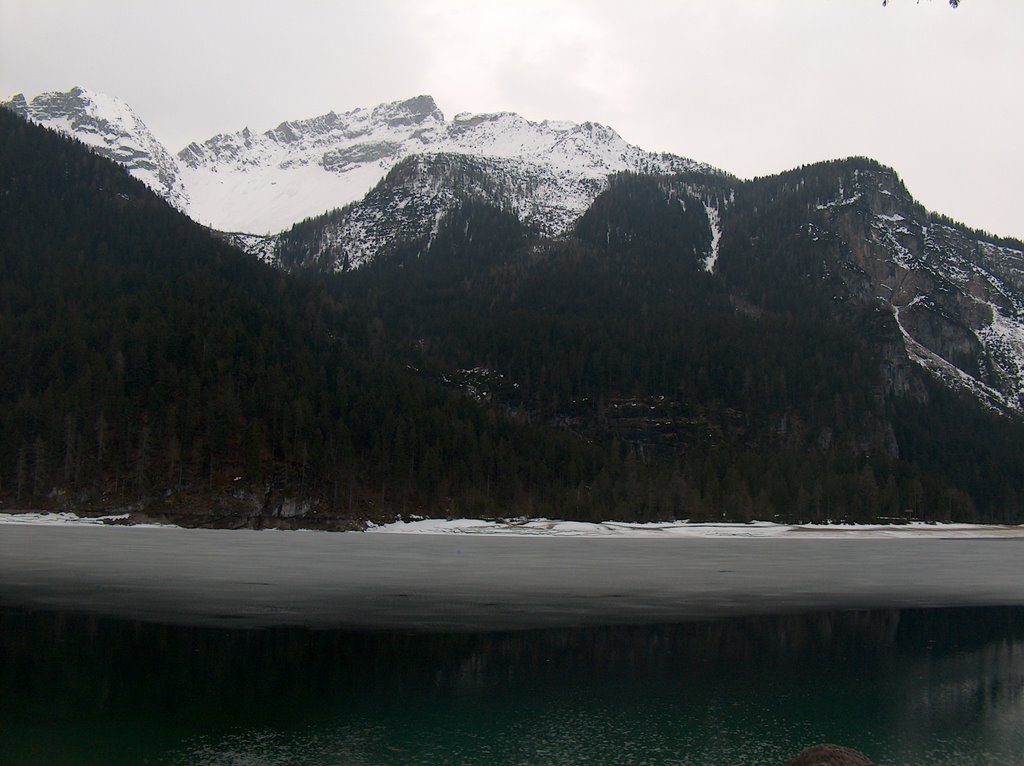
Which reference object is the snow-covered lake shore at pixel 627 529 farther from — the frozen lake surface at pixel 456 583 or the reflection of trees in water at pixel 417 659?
the reflection of trees in water at pixel 417 659

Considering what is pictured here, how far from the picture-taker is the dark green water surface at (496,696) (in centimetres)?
1694

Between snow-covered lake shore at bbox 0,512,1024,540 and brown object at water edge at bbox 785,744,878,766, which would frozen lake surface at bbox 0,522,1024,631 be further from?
snow-covered lake shore at bbox 0,512,1024,540

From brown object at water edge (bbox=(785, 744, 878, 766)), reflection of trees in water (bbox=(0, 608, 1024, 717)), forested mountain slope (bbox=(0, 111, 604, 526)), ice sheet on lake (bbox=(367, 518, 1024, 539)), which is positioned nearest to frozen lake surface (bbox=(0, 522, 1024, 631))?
reflection of trees in water (bbox=(0, 608, 1024, 717))

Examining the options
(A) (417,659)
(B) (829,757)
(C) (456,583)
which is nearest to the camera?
(B) (829,757)

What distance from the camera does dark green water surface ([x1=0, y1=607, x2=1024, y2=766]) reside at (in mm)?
16938

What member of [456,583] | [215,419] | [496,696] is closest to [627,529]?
[215,419]

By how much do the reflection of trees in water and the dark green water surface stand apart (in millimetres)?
86

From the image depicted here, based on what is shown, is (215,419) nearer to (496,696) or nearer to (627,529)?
(627,529)

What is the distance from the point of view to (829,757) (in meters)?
13.7

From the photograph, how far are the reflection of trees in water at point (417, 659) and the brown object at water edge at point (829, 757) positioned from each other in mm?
8562

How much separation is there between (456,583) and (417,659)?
20.9 meters

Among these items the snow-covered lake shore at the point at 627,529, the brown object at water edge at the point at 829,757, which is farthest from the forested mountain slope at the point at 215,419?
the brown object at water edge at the point at 829,757

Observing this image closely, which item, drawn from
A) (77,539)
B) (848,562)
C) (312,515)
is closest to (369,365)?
(312,515)

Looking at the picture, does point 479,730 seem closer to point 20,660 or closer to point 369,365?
point 20,660
